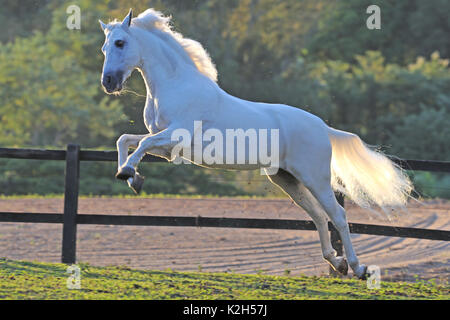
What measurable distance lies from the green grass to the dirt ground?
840 mm

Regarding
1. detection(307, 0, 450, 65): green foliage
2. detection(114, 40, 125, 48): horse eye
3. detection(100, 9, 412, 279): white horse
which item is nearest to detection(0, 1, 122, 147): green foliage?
detection(100, 9, 412, 279): white horse

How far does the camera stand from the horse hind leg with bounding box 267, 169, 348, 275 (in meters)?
6.31

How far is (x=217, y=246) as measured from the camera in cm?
901

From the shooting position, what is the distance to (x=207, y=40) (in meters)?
20.9

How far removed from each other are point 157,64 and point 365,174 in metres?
2.37

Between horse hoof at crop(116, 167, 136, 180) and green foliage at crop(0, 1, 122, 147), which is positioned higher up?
green foliage at crop(0, 1, 122, 147)

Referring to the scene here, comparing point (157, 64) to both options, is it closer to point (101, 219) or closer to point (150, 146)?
point (150, 146)

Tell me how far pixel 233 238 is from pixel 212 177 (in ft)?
29.2

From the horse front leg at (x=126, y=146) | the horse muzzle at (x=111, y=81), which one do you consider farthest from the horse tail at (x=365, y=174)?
the horse muzzle at (x=111, y=81)

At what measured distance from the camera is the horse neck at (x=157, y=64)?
5637 millimetres

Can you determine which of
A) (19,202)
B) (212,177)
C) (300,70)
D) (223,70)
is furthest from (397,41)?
(19,202)

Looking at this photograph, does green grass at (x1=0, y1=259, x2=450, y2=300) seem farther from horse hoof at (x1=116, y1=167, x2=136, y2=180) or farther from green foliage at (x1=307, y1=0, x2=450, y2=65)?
green foliage at (x1=307, y1=0, x2=450, y2=65)

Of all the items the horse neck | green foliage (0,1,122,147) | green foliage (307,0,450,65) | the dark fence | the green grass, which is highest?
green foliage (307,0,450,65)
